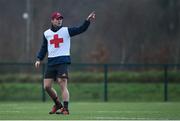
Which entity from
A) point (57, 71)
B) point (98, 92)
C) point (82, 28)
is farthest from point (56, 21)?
point (98, 92)

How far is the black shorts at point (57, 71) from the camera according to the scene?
52.4ft

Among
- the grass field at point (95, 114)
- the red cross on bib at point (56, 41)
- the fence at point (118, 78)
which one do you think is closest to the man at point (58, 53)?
the red cross on bib at point (56, 41)

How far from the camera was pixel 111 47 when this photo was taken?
51281 mm

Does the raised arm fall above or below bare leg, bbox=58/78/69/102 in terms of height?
above

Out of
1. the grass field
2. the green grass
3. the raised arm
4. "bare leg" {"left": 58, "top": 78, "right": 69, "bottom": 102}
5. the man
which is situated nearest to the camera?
the grass field

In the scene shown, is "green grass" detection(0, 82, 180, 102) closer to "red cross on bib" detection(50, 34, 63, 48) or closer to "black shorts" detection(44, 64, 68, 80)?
"black shorts" detection(44, 64, 68, 80)

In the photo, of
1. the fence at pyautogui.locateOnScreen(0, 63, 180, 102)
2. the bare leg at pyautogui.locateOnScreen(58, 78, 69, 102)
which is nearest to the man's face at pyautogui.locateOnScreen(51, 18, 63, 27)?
the bare leg at pyautogui.locateOnScreen(58, 78, 69, 102)

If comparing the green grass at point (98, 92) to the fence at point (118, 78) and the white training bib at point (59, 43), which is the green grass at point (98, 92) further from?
the white training bib at point (59, 43)

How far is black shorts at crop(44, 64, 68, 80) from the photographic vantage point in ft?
52.4

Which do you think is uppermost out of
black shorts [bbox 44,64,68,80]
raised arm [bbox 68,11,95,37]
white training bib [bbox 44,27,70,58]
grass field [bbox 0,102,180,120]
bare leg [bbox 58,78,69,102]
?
raised arm [bbox 68,11,95,37]

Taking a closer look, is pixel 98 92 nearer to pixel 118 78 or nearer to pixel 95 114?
pixel 118 78

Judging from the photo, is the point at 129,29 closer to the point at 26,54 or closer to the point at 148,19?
the point at 148,19

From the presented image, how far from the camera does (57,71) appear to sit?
16.1m

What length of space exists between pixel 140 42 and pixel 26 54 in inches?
312
